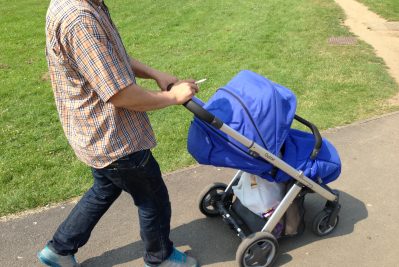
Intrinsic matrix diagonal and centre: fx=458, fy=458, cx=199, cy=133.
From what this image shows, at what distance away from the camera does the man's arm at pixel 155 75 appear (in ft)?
9.26

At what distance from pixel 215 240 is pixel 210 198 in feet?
1.12

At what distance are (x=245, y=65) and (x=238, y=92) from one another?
426cm

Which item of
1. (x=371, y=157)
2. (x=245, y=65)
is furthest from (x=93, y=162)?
(x=245, y=65)

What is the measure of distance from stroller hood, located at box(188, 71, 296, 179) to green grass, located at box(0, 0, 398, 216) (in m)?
1.65

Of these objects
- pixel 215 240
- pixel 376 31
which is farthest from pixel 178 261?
pixel 376 31

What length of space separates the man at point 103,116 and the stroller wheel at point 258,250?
367mm

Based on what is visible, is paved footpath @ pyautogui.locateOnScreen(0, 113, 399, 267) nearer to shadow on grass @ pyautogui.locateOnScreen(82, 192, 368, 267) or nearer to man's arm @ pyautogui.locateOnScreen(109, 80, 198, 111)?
shadow on grass @ pyautogui.locateOnScreen(82, 192, 368, 267)

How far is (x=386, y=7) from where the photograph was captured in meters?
10.6

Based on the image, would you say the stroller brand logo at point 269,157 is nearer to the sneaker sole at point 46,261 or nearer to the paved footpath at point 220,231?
the paved footpath at point 220,231

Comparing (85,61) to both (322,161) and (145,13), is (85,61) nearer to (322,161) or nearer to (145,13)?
(322,161)

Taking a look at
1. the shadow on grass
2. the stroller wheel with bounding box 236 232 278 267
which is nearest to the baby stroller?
the stroller wheel with bounding box 236 232 278 267

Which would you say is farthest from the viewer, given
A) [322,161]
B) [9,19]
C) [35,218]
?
[9,19]

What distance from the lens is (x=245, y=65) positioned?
7027 mm

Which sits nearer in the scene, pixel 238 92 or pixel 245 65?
pixel 238 92
